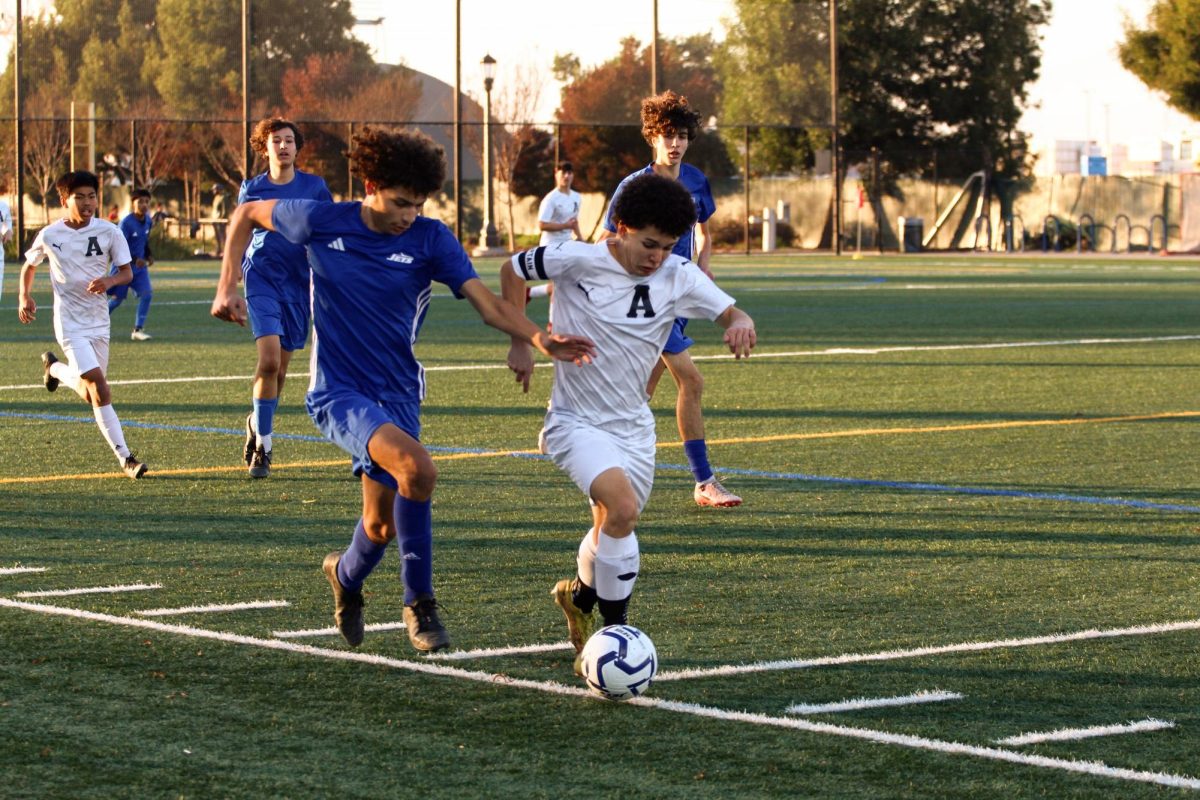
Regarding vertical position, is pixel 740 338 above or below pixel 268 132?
below

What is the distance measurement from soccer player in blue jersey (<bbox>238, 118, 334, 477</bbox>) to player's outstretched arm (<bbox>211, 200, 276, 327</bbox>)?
4.19 m

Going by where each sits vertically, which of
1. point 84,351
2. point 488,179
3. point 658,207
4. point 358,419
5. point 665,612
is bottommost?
point 665,612

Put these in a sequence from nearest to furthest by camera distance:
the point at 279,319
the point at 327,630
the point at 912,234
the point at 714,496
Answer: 1. the point at 327,630
2. the point at 714,496
3. the point at 279,319
4. the point at 912,234

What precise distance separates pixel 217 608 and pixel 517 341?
1.56 m

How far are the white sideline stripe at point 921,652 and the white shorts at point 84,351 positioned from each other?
638 cm

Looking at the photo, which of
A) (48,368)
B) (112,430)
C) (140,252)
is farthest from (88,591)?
(140,252)

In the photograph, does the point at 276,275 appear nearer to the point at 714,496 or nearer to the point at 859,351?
the point at 714,496

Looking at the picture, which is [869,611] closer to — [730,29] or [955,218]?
[730,29]

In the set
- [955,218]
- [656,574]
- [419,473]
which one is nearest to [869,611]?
[656,574]

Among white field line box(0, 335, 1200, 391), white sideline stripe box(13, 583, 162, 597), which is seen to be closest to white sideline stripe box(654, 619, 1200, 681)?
white sideline stripe box(13, 583, 162, 597)

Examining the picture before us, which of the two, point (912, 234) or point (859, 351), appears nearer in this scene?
point (859, 351)

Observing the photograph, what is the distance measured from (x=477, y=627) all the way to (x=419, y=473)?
30.1 inches

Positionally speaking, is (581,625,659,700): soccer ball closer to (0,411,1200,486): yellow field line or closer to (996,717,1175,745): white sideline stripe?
(996,717,1175,745): white sideline stripe

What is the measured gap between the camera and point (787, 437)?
13.0 m
